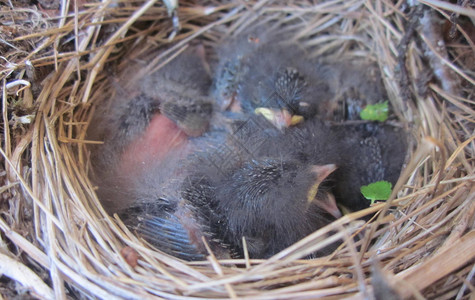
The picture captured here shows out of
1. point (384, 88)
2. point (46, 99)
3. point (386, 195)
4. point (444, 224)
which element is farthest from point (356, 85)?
point (46, 99)

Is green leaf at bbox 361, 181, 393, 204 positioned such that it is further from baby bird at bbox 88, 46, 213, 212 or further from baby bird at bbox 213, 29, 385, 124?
baby bird at bbox 88, 46, 213, 212

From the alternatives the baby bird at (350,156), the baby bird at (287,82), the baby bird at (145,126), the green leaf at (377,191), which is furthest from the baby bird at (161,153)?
the green leaf at (377,191)

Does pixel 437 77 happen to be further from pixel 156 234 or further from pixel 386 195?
pixel 156 234

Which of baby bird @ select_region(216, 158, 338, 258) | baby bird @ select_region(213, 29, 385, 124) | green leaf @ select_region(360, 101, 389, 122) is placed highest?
baby bird @ select_region(213, 29, 385, 124)

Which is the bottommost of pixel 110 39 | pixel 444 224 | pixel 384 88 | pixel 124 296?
pixel 124 296

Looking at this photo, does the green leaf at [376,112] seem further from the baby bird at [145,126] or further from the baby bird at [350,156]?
the baby bird at [145,126]

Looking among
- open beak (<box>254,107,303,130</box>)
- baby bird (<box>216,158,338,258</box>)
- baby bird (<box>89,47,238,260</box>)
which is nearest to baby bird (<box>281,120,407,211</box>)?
open beak (<box>254,107,303,130</box>)

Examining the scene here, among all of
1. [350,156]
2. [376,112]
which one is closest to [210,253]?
[350,156]
